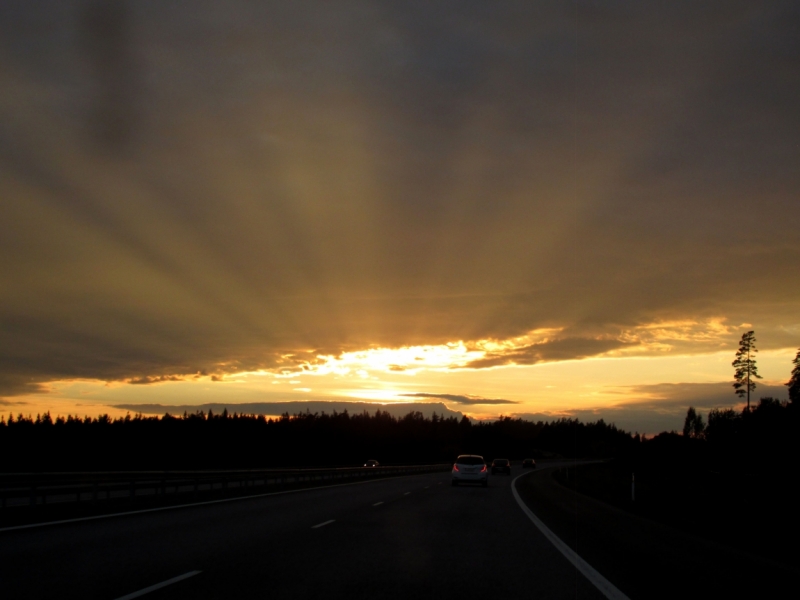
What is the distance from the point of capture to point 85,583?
9.22 meters

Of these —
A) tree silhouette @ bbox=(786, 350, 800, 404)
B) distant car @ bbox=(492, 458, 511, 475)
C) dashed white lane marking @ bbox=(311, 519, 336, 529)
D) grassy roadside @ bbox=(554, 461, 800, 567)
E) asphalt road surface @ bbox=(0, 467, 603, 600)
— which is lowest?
distant car @ bbox=(492, 458, 511, 475)

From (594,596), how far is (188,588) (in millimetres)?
4813

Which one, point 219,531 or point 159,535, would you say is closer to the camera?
point 159,535

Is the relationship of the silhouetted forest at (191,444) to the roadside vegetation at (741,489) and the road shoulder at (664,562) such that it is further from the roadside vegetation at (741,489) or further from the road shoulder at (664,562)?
the road shoulder at (664,562)

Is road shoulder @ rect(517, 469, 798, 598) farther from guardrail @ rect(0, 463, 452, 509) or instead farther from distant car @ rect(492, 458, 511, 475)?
distant car @ rect(492, 458, 511, 475)

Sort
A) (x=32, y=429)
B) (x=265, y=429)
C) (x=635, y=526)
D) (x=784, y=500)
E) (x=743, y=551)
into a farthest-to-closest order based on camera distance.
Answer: (x=265, y=429) < (x=32, y=429) < (x=784, y=500) < (x=635, y=526) < (x=743, y=551)

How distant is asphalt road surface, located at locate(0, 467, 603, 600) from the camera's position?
905 centimetres

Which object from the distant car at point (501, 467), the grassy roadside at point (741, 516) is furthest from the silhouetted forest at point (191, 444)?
the grassy roadside at point (741, 516)

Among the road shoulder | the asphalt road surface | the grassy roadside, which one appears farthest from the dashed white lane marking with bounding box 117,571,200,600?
the grassy roadside

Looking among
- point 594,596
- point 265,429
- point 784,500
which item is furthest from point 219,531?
point 265,429

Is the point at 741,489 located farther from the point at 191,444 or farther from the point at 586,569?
the point at 191,444

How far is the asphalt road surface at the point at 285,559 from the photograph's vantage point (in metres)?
9.05

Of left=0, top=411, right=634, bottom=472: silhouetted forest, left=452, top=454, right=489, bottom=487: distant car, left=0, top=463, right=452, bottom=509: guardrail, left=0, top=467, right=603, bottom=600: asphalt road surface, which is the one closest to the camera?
left=0, top=467, right=603, bottom=600: asphalt road surface

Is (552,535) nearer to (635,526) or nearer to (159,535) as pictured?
(635,526)
